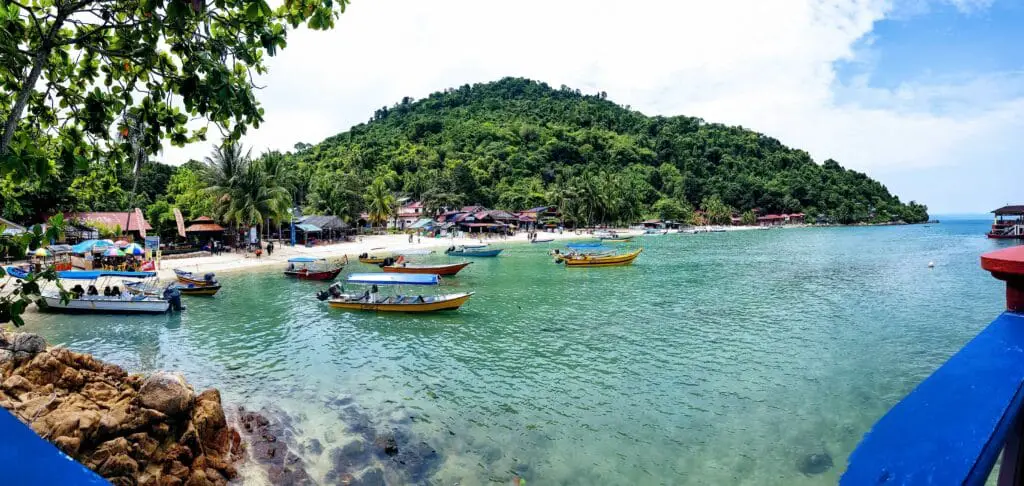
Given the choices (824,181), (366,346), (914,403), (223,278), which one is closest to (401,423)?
(366,346)

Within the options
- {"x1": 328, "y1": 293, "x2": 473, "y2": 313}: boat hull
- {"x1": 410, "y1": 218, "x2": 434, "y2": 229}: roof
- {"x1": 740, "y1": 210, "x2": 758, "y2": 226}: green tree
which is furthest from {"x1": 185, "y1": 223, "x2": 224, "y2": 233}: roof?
{"x1": 740, "y1": 210, "x2": 758, "y2": 226}: green tree

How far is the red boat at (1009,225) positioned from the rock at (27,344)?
9550cm

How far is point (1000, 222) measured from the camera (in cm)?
7656

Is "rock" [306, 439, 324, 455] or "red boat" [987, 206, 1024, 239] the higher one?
"red boat" [987, 206, 1024, 239]

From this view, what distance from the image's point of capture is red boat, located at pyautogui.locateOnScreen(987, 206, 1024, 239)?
68.8 m

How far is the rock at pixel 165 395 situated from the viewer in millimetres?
9477

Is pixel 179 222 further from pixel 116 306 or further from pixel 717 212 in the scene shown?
pixel 717 212

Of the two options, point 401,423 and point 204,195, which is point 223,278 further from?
point 401,423

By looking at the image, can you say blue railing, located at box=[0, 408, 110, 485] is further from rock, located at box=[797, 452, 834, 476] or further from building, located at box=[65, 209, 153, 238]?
building, located at box=[65, 209, 153, 238]

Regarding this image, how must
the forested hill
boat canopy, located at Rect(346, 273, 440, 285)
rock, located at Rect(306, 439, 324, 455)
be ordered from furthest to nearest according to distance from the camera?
the forested hill, boat canopy, located at Rect(346, 273, 440, 285), rock, located at Rect(306, 439, 324, 455)

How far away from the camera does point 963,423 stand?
1.20 metres

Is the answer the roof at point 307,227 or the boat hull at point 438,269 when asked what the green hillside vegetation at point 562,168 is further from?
the boat hull at point 438,269

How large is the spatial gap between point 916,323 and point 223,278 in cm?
3903

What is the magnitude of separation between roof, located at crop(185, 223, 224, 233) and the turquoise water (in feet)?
62.6
